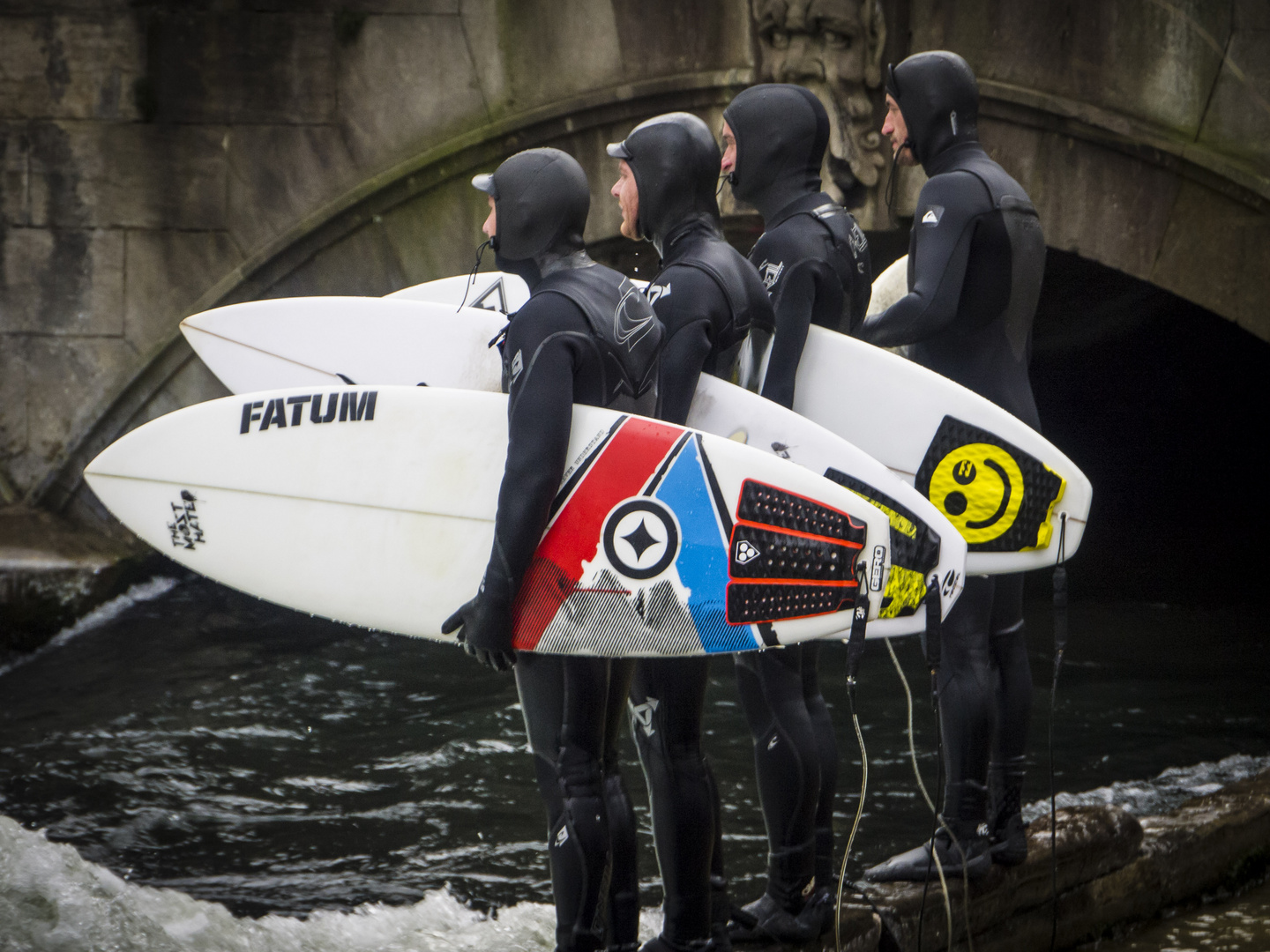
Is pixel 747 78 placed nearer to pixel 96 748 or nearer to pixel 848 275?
pixel 848 275

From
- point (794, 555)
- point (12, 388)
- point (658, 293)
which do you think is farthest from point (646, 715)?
point (12, 388)

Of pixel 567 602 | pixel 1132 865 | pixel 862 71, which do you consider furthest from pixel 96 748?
pixel 862 71

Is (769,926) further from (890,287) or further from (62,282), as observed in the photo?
(62,282)

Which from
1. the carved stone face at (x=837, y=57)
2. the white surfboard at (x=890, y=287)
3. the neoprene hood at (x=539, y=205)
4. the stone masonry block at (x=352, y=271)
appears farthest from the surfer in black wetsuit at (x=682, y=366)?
the stone masonry block at (x=352, y=271)

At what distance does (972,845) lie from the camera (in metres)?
3.36

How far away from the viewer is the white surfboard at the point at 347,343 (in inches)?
154

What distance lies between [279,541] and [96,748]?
2.46 meters

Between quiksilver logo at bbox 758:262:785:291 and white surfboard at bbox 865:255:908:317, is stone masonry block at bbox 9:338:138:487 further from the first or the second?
quiksilver logo at bbox 758:262:785:291

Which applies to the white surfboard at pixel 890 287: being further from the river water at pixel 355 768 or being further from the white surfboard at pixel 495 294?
the river water at pixel 355 768

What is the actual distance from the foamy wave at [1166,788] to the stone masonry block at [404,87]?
3922mm

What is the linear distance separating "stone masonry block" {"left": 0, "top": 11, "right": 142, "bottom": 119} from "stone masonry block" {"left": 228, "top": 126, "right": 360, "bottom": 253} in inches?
22.0

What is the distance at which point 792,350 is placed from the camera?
317 centimetres

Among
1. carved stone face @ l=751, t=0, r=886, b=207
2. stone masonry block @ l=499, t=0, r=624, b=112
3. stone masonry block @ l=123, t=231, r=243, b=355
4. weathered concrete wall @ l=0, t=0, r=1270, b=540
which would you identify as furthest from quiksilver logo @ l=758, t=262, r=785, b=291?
stone masonry block @ l=123, t=231, r=243, b=355

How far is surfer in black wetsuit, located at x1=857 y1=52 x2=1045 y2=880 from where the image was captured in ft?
10.9
